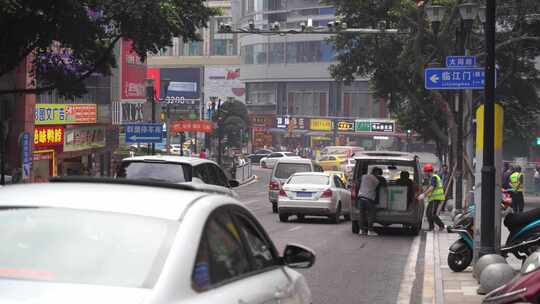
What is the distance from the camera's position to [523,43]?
40.5 meters

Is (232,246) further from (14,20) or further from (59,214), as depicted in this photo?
(14,20)

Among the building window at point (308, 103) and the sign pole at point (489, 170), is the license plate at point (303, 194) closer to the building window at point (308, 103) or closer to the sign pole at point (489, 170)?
the sign pole at point (489, 170)

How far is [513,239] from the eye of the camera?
13562 mm

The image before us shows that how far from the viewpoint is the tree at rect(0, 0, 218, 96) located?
24.7 m

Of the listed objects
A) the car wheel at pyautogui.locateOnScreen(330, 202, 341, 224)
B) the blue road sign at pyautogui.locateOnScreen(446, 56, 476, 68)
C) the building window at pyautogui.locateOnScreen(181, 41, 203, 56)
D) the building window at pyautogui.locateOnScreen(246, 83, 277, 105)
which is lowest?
the car wheel at pyautogui.locateOnScreen(330, 202, 341, 224)

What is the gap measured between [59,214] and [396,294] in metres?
8.65

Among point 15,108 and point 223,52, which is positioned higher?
point 223,52

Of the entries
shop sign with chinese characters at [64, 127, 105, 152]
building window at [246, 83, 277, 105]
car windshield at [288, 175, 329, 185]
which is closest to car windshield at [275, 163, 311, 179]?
car windshield at [288, 175, 329, 185]

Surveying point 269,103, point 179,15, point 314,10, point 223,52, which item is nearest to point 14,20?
point 179,15

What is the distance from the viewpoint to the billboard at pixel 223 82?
440 feet

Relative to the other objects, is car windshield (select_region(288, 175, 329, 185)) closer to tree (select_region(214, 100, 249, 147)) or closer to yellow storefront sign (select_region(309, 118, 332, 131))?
tree (select_region(214, 100, 249, 147))

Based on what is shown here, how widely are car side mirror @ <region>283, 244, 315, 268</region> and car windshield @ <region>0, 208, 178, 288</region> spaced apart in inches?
71.6

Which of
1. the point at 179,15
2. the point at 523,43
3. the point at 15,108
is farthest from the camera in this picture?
the point at 523,43

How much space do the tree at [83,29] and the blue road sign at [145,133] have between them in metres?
10.4
